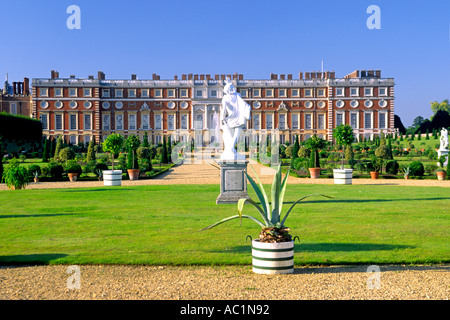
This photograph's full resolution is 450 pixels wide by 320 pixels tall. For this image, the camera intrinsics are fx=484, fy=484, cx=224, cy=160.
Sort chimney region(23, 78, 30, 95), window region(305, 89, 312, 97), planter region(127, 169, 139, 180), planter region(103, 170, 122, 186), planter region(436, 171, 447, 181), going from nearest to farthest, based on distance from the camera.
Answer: planter region(103, 170, 122, 186) → planter region(436, 171, 447, 181) → planter region(127, 169, 139, 180) → window region(305, 89, 312, 97) → chimney region(23, 78, 30, 95)

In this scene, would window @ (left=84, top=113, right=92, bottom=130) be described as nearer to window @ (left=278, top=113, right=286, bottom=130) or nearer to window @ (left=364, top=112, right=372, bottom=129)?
window @ (left=278, top=113, right=286, bottom=130)

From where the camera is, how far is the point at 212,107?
2000 inches

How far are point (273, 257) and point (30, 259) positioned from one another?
2.74m

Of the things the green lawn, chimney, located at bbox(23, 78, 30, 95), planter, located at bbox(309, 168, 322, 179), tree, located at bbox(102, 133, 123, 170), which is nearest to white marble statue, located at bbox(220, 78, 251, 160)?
the green lawn

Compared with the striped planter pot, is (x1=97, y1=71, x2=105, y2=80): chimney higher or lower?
higher

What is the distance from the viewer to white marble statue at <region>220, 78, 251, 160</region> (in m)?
9.88

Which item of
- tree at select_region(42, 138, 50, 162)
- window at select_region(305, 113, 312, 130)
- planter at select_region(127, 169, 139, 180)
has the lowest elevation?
planter at select_region(127, 169, 139, 180)

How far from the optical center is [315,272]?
4.89m

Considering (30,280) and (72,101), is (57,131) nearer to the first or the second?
(72,101)

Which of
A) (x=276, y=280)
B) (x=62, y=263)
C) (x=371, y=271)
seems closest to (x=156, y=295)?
(x=276, y=280)

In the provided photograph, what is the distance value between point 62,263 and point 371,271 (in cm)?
328

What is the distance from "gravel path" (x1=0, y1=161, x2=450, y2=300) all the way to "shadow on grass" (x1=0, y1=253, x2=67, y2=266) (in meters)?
0.14

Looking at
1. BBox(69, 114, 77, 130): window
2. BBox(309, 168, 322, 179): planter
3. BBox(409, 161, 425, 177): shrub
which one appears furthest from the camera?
BBox(69, 114, 77, 130): window

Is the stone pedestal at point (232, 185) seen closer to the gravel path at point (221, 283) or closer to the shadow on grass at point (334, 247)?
the shadow on grass at point (334, 247)
